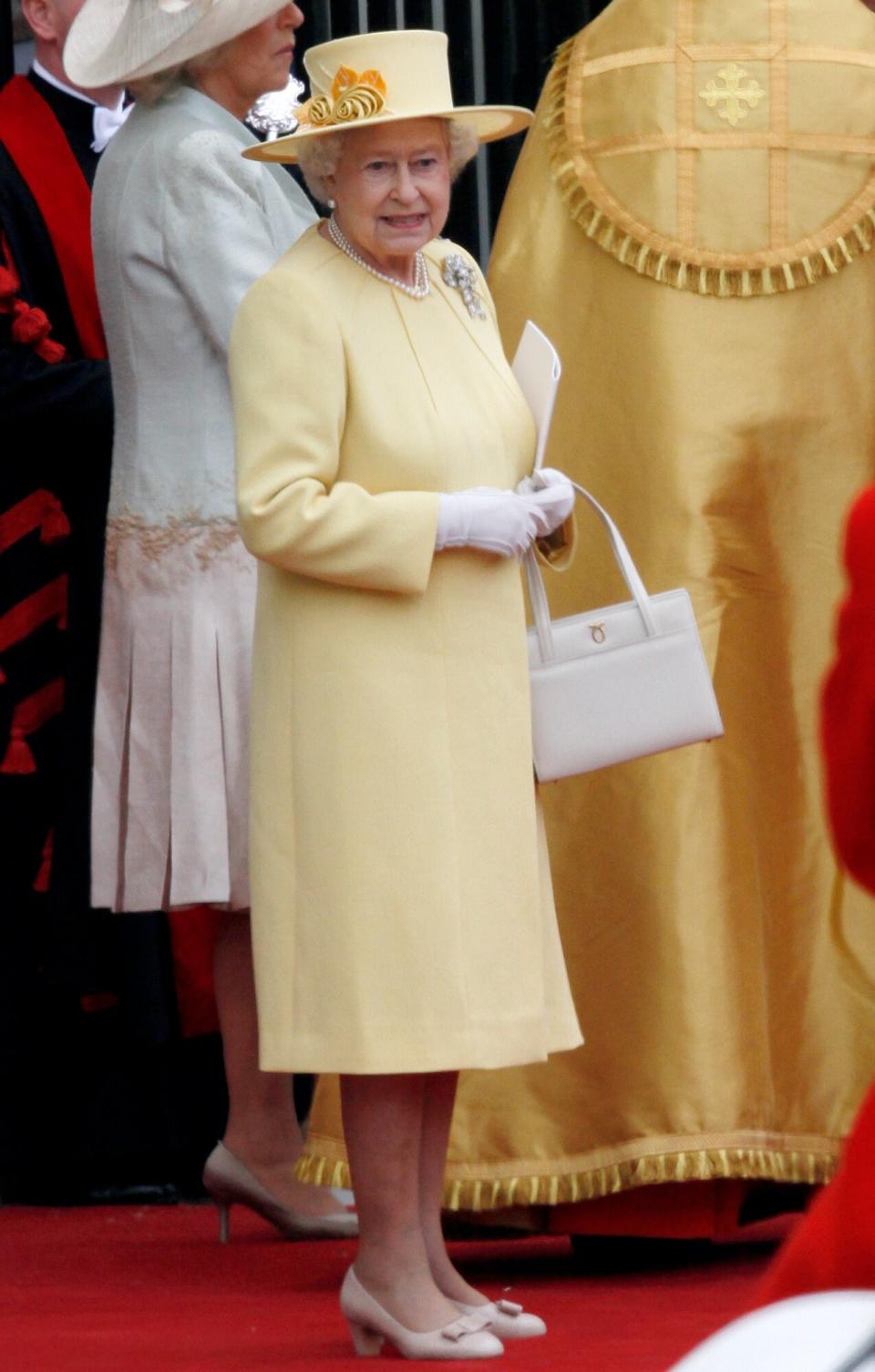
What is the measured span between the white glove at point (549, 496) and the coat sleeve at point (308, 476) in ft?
0.51

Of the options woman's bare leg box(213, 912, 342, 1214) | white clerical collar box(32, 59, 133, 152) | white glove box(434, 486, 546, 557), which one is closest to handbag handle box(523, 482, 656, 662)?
white glove box(434, 486, 546, 557)

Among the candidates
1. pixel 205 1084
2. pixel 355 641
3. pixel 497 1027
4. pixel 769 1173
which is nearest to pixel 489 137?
pixel 355 641

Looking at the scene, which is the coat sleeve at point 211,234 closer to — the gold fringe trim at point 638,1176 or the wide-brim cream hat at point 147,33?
the wide-brim cream hat at point 147,33

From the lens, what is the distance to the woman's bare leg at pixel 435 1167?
3117 millimetres

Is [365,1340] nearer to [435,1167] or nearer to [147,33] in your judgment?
[435,1167]

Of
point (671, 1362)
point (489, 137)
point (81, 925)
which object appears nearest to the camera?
point (671, 1362)

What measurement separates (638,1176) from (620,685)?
0.69m

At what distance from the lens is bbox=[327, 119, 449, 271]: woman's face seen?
3.08m

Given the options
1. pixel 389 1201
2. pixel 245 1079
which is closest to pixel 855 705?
pixel 389 1201

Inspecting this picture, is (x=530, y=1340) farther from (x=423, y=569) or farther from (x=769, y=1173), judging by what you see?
(x=423, y=569)

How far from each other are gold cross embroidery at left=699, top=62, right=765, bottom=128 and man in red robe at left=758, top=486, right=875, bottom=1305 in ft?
7.13

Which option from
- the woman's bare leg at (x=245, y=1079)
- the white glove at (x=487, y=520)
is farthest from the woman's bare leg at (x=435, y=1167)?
the woman's bare leg at (x=245, y=1079)

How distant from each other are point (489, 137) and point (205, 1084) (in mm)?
1837

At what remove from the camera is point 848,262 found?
139 inches
